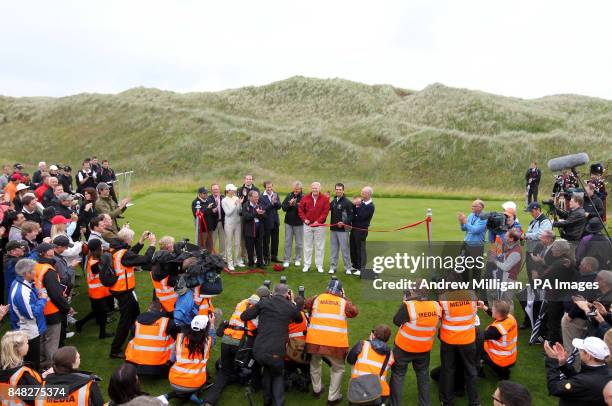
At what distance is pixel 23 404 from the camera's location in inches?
194

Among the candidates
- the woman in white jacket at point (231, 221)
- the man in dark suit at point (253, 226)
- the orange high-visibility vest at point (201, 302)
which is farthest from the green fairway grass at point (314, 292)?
the orange high-visibility vest at point (201, 302)

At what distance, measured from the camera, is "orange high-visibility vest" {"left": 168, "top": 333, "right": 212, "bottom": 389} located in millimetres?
6293

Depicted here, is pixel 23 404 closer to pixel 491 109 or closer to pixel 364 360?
pixel 364 360

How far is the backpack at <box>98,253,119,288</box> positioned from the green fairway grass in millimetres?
1288

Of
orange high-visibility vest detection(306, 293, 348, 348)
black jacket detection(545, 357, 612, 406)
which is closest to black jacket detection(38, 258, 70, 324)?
orange high-visibility vest detection(306, 293, 348, 348)

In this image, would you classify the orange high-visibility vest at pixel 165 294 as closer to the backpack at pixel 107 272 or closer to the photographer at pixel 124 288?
the photographer at pixel 124 288

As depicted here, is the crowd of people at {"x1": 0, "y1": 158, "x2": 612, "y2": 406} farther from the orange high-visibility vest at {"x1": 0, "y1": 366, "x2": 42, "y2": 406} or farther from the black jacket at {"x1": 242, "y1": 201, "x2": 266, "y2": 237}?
the black jacket at {"x1": 242, "y1": 201, "x2": 266, "y2": 237}

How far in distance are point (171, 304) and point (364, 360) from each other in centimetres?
342

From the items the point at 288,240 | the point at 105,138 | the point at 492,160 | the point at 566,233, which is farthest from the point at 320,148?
the point at 566,233

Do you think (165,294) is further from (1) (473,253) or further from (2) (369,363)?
(1) (473,253)

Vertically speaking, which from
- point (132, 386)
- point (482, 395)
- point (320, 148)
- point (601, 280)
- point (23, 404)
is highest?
point (320, 148)

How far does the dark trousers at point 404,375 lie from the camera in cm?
629

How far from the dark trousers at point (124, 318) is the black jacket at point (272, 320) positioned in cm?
237

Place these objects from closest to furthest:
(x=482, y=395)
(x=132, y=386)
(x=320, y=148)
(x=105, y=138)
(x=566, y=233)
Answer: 1. (x=132, y=386)
2. (x=482, y=395)
3. (x=566, y=233)
4. (x=320, y=148)
5. (x=105, y=138)
